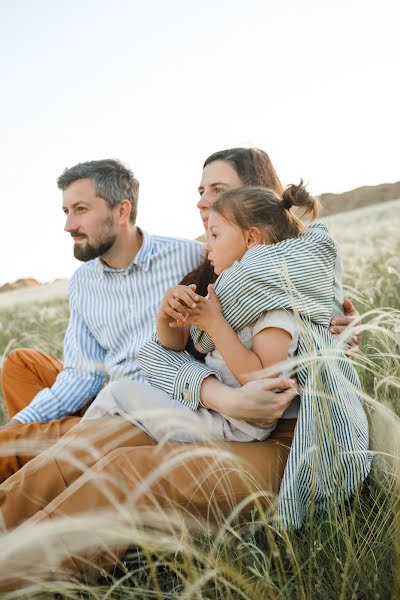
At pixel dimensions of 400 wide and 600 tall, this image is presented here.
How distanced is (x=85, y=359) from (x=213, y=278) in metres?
1.00

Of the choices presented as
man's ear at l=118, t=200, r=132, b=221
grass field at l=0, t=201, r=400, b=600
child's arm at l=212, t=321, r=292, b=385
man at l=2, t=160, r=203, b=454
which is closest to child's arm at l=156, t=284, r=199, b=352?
child's arm at l=212, t=321, r=292, b=385

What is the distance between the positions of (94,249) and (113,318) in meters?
0.39

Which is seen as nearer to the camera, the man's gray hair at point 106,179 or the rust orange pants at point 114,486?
the rust orange pants at point 114,486

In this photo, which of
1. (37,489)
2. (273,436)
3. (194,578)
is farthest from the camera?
(273,436)

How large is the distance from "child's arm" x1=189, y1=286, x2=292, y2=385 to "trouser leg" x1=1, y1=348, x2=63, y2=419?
1803 millimetres

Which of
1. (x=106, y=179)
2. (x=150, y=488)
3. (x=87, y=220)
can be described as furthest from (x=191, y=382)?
(x=106, y=179)

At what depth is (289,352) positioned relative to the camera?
1958mm

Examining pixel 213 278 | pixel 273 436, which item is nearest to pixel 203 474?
pixel 273 436

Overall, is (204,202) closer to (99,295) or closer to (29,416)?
(99,295)

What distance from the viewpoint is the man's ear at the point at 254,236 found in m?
2.15

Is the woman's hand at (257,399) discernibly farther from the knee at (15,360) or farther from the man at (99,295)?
the knee at (15,360)

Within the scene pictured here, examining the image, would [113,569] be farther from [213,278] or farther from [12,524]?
[213,278]

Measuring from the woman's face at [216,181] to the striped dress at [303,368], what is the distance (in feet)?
2.35

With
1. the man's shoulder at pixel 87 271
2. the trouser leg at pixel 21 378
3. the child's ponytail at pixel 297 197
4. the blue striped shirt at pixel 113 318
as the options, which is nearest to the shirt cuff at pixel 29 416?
the blue striped shirt at pixel 113 318
